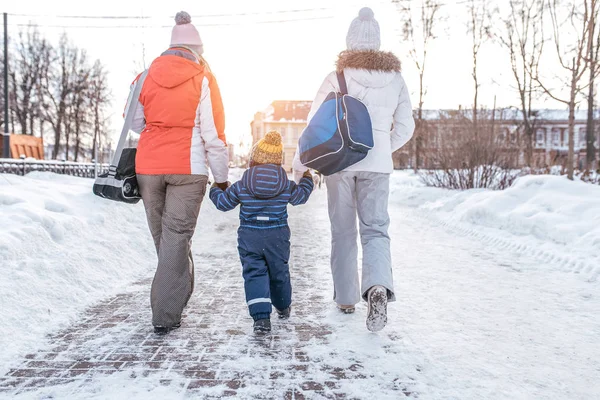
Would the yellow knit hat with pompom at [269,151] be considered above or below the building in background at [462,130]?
below

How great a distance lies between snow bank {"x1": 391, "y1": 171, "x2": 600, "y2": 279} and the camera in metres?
6.63

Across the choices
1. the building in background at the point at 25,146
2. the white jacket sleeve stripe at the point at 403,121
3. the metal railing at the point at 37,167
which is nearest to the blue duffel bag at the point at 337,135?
the white jacket sleeve stripe at the point at 403,121

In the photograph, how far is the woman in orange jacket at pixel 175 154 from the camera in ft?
11.8

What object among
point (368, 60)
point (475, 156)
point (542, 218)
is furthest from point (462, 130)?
point (368, 60)

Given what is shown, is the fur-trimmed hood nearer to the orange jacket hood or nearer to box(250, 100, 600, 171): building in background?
the orange jacket hood

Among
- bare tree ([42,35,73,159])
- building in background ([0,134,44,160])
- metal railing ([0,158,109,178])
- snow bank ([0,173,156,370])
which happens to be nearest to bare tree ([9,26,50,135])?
bare tree ([42,35,73,159])

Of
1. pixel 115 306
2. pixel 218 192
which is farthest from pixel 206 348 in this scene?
pixel 115 306

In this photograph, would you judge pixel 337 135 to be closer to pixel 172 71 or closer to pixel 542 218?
pixel 172 71

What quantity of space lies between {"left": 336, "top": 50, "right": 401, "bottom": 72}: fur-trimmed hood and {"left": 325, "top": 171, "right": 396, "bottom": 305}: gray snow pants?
2.52 ft

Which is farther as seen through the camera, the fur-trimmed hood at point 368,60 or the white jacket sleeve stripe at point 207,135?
the fur-trimmed hood at point 368,60

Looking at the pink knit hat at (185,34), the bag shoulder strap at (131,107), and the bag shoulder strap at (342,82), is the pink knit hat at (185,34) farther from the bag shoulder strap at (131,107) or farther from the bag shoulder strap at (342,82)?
the bag shoulder strap at (342,82)

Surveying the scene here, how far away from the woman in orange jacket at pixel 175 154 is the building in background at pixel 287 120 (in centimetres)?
6845

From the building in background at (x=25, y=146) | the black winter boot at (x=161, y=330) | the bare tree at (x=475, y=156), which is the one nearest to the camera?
the black winter boot at (x=161, y=330)

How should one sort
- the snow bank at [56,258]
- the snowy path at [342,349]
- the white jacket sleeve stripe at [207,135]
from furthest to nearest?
the snow bank at [56,258], the white jacket sleeve stripe at [207,135], the snowy path at [342,349]
